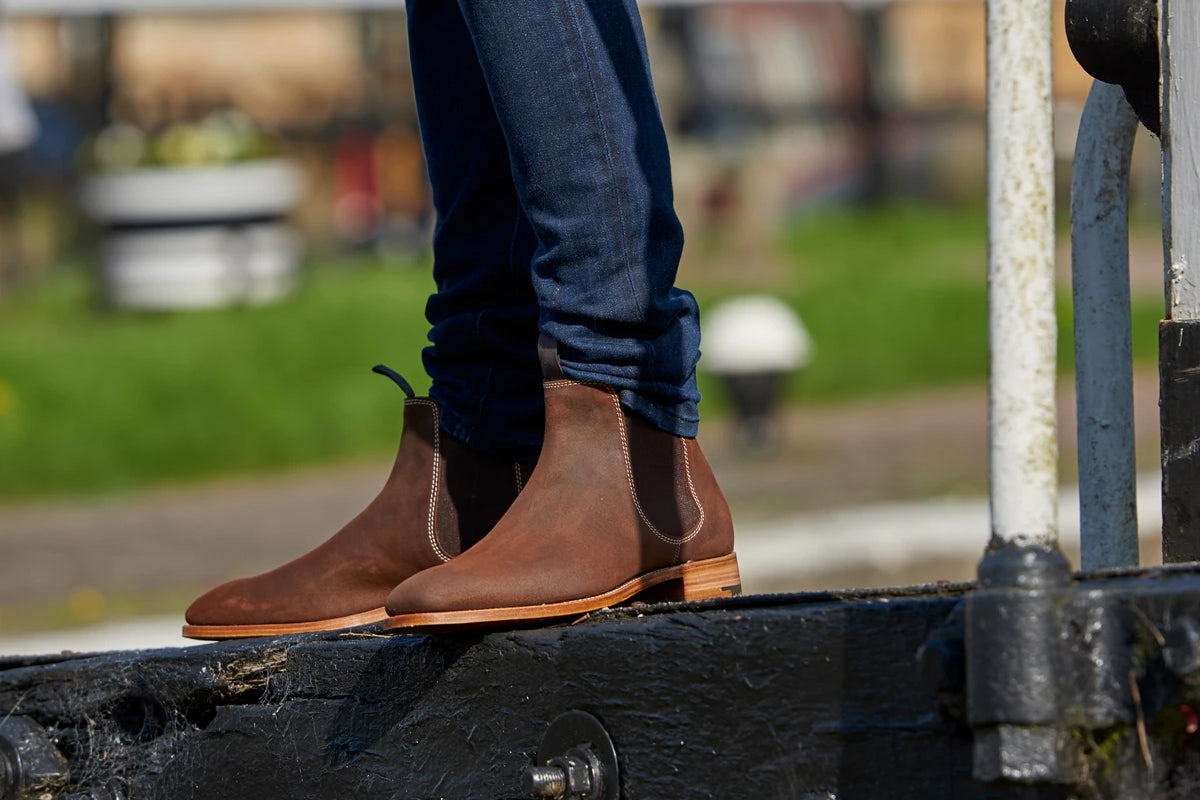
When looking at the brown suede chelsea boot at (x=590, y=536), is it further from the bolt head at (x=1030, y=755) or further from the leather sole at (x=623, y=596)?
the bolt head at (x=1030, y=755)

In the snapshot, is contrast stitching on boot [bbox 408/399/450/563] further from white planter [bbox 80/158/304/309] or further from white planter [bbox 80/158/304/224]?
white planter [bbox 80/158/304/224]

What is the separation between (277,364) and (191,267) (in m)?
2.08

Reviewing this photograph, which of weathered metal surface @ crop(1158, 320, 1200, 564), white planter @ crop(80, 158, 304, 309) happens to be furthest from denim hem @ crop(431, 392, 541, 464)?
white planter @ crop(80, 158, 304, 309)

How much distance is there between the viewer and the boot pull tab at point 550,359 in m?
1.46

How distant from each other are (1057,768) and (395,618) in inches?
22.9

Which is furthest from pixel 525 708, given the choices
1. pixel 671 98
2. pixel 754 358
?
pixel 671 98

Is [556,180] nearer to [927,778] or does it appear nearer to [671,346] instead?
[671,346]

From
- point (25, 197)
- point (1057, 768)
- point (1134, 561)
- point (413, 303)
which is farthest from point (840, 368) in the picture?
point (1057, 768)

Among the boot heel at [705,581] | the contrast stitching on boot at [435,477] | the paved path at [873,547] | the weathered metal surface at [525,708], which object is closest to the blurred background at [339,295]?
the paved path at [873,547]

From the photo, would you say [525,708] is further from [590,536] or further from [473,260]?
[473,260]

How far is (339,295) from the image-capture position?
10312 mm

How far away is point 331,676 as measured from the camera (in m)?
1.48

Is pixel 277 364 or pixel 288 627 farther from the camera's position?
pixel 277 364

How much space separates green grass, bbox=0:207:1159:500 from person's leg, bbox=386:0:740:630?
233 inches
